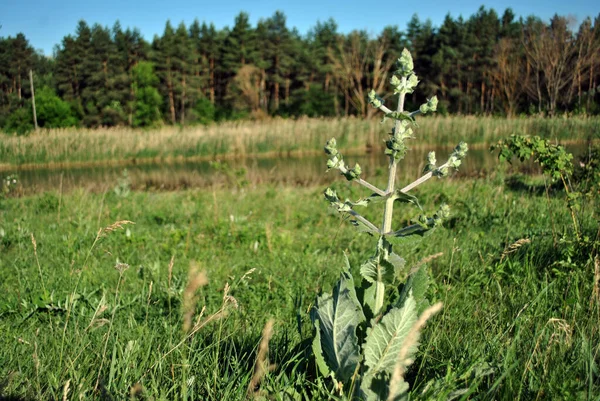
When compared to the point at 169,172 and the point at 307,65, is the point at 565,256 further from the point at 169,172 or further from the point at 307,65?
the point at 307,65

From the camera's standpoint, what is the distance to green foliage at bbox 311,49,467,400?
139 centimetres

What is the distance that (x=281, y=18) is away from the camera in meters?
41.8

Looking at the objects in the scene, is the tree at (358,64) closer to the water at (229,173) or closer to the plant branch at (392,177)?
the water at (229,173)

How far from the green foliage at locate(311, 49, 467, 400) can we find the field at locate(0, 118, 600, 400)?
13 cm

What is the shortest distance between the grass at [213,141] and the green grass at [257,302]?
10.3m

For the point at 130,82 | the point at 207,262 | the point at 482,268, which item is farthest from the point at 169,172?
the point at 130,82

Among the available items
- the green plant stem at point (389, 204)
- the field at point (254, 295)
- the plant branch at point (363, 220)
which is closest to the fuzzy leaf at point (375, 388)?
the field at point (254, 295)

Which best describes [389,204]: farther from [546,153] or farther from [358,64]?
[358,64]

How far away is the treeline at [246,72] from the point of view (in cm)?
2780

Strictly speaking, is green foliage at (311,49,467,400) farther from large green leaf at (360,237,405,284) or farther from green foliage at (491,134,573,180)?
green foliage at (491,134,573,180)

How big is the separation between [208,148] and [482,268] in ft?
52.8

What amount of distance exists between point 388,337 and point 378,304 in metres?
0.15

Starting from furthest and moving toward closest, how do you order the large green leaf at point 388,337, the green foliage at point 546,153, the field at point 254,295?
the green foliage at point 546,153 < the field at point 254,295 < the large green leaf at point 388,337

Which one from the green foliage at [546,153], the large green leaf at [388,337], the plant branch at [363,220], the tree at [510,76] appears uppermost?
the tree at [510,76]
